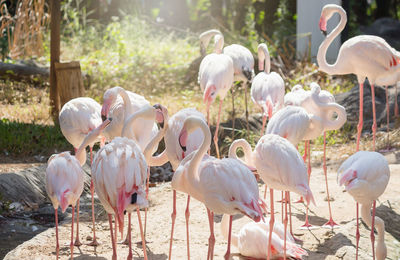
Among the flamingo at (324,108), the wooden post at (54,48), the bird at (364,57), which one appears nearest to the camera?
the flamingo at (324,108)

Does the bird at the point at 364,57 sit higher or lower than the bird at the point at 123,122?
higher

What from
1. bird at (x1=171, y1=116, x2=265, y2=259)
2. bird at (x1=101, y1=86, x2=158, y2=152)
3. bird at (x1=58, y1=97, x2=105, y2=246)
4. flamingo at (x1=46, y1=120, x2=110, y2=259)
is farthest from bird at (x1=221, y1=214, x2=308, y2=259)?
bird at (x1=58, y1=97, x2=105, y2=246)

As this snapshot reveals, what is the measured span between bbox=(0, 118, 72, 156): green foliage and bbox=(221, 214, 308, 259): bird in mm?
3219

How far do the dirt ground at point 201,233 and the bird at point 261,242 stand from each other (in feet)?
0.55

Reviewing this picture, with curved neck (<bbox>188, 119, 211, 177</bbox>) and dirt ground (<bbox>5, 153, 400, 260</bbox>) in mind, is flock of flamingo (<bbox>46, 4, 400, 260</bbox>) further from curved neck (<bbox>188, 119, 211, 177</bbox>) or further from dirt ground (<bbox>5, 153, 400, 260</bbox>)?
dirt ground (<bbox>5, 153, 400, 260</bbox>)

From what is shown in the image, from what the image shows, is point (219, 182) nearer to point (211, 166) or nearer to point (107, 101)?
point (211, 166)

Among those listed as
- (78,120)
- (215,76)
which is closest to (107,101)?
(78,120)

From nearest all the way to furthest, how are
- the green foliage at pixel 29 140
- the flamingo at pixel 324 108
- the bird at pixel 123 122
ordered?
1. the bird at pixel 123 122
2. the flamingo at pixel 324 108
3. the green foliage at pixel 29 140

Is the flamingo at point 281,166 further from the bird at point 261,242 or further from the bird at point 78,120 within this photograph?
the bird at point 78,120

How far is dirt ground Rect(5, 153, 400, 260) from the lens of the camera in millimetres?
4191

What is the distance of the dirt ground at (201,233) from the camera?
419cm

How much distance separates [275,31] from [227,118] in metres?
5.37

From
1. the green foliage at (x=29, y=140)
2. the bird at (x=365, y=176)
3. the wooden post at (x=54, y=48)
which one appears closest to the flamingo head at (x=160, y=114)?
the bird at (x=365, y=176)

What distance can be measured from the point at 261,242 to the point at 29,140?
368 centimetres
